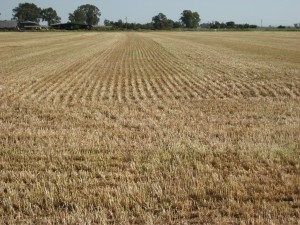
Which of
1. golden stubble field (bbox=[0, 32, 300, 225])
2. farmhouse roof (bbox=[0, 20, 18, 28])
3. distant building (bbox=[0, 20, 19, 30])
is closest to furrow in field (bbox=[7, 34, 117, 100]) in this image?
golden stubble field (bbox=[0, 32, 300, 225])

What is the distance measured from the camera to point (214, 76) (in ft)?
69.4

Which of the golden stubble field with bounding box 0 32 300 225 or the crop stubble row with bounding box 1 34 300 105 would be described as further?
the crop stubble row with bounding box 1 34 300 105

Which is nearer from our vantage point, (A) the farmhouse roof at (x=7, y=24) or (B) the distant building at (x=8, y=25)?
(B) the distant building at (x=8, y=25)

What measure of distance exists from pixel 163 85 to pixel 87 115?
7001mm

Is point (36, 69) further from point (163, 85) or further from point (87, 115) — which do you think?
point (87, 115)

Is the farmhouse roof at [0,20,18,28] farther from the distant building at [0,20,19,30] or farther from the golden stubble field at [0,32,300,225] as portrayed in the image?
the golden stubble field at [0,32,300,225]

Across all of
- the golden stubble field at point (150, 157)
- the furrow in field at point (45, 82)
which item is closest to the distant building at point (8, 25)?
the furrow in field at point (45, 82)

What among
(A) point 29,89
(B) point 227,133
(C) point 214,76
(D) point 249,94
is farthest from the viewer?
(C) point 214,76

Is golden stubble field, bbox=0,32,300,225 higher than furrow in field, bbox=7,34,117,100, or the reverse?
furrow in field, bbox=7,34,117,100

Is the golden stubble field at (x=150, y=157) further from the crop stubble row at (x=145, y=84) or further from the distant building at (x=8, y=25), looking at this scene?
the distant building at (x=8, y=25)

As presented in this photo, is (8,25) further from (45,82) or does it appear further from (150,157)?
(150,157)

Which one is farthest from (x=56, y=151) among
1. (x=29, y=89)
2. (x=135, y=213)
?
(x=29, y=89)

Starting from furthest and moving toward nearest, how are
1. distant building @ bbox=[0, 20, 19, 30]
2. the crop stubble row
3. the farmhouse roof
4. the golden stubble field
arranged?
1. the farmhouse roof
2. distant building @ bbox=[0, 20, 19, 30]
3. the crop stubble row
4. the golden stubble field

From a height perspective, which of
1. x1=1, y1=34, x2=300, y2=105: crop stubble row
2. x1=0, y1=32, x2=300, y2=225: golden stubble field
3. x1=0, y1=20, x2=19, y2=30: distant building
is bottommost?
x1=0, y1=32, x2=300, y2=225: golden stubble field
